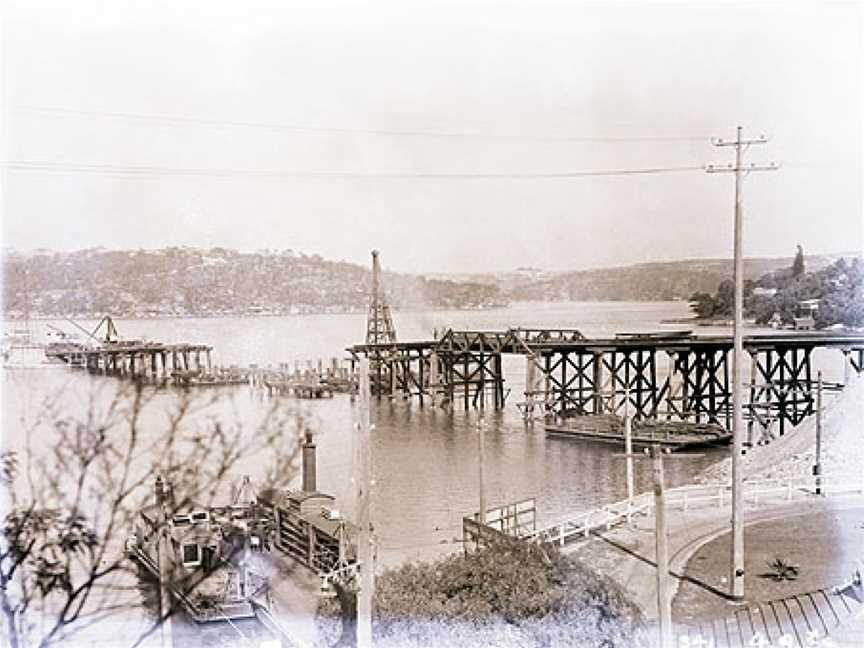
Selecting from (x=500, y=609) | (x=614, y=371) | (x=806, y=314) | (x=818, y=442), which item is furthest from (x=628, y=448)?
(x=500, y=609)

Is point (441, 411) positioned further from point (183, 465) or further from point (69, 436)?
point (69, 436)

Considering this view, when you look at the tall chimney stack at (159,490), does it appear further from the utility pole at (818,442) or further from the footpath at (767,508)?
the utility pole at (818,442)

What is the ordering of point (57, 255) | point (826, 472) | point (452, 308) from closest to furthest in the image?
point (57, 255), point (452, 308), point (826, 472)

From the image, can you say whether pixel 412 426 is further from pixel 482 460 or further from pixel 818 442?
pixel 818 442

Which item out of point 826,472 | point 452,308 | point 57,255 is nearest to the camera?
point 57,255

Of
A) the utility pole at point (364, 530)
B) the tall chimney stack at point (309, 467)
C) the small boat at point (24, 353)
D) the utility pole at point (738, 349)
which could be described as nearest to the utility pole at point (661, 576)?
the utility pole at point (738, 349)

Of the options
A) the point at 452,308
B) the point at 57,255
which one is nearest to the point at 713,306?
the point at 452,308

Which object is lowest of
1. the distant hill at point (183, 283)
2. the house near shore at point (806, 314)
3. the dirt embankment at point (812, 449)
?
the dirt embankment at point (812, 449)
